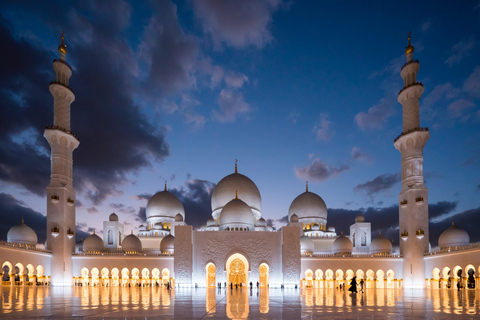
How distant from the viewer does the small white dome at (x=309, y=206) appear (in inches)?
1491

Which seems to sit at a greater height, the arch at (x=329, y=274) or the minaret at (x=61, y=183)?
the minaret at (x=61, y=183)

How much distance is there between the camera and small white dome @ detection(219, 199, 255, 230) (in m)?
29.7

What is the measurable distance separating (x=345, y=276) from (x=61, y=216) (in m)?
21.2

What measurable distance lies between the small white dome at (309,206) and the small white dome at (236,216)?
883 centimetres

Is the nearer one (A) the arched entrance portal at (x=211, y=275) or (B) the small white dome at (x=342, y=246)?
(A) the arched entrance portal at (x=211, y=275)

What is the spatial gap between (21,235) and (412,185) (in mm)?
27698

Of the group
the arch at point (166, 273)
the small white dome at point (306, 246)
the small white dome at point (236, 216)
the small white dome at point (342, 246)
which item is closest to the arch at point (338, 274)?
the small white dome at point (342, 246)

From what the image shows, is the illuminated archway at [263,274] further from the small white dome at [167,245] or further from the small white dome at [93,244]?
the small white dome at [93,244]

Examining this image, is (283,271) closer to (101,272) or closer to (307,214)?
(307,214)

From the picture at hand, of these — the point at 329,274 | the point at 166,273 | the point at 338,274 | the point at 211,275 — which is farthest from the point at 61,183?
the point at 338,274

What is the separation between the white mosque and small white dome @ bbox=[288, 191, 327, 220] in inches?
203

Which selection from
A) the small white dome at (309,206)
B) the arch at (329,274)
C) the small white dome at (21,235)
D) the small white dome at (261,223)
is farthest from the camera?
the small white dome at (309,206)

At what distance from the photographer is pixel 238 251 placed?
2820 cm

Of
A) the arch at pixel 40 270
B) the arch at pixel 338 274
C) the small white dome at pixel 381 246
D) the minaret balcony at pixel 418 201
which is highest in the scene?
the minaret balcony at pixel 418 201
